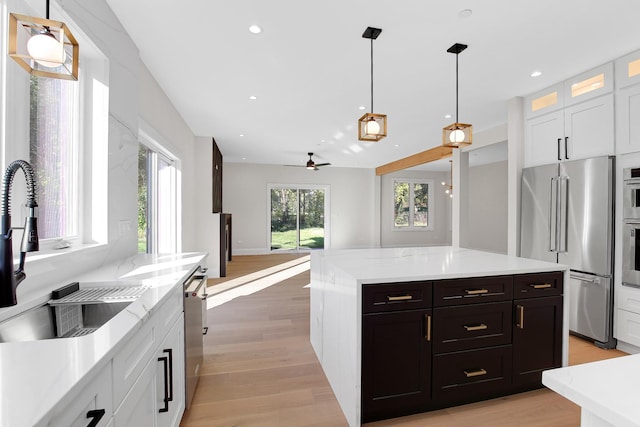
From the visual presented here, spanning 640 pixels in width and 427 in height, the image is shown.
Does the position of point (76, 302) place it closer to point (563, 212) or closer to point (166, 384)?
point (166, 384)

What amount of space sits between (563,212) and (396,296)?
101 inches

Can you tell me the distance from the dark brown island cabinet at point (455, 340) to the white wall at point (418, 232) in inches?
309

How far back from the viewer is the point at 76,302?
1.33m

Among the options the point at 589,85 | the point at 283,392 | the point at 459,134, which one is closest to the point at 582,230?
the point at 589,85

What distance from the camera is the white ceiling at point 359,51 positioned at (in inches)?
84.6

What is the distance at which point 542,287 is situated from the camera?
2.05m

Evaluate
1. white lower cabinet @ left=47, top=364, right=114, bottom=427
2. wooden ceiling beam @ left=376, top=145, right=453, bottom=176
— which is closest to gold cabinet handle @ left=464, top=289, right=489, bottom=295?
white lower cabinet @ left=47, top=364, right=114, bottom=427

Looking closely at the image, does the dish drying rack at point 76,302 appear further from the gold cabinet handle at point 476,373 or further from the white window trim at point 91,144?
the gold cabinet handle at point 476,373

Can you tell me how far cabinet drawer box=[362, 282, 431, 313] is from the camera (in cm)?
172

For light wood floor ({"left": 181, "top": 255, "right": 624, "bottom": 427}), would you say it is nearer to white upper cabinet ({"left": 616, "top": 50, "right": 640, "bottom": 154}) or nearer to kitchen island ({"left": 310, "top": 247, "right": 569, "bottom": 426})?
kitchen island ({"left": 310, "top": 247, "right": 569, "bottom": 426})

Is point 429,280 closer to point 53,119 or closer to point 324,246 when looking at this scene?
point 53,119

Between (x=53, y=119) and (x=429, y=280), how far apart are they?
2415 millimetres

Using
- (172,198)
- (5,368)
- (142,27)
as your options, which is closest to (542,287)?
(5,368)

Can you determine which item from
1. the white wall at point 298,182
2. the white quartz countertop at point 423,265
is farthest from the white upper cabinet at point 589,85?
the white wall at point 298,182
